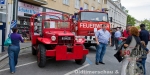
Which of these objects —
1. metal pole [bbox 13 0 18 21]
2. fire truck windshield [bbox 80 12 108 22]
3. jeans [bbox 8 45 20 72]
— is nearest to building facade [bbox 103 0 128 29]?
metal pole [bbox 13 0 18 21]

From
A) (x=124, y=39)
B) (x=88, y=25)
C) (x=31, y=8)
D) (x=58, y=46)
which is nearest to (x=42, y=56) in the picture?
(x=58, y=46)

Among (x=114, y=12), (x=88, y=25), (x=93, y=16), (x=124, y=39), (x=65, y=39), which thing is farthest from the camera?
(x=114, y=12)

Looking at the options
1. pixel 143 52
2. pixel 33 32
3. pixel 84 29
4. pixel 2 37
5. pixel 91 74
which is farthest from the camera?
pixel 84 29

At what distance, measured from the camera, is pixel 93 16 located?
11367 mm

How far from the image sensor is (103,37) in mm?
7395

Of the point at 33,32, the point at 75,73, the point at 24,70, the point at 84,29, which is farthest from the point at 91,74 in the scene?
the point at 84,29

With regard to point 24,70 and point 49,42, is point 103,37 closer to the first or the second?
point 49,42

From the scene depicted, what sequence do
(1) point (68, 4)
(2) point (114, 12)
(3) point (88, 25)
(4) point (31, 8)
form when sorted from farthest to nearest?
(2) point (114, 12), (1) point (68, 4), (4) point (31, 8), (3) point (88, 25)

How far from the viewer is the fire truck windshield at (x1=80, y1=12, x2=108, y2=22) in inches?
441

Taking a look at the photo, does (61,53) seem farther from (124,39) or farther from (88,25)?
(88,25)

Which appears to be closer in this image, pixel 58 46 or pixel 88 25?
pixel 58 46

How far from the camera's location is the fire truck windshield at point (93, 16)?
1120cm

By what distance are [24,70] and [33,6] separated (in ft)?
38.9

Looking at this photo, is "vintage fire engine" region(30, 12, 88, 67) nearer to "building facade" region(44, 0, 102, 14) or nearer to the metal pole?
the metal pole
